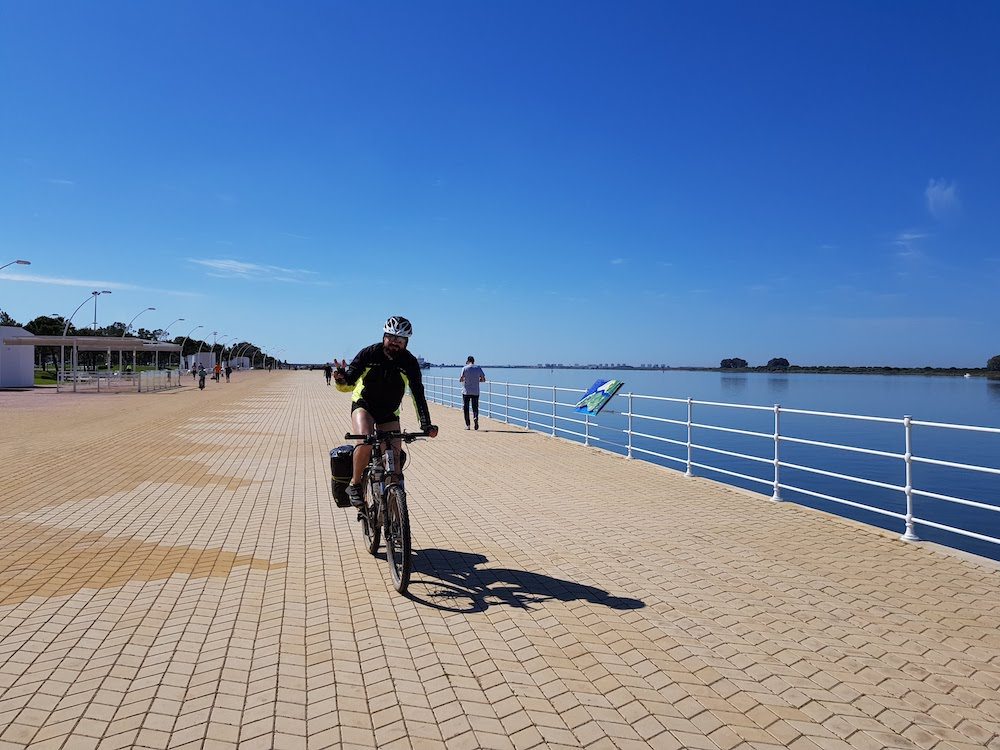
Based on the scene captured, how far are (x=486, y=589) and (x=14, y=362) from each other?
144 ft

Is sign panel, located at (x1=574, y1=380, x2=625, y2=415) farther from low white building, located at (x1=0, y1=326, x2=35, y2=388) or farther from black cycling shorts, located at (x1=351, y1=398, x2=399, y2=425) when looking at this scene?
low white building, located at (x1=0, y1=326, x2=35, y2=388)

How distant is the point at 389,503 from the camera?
187 inches

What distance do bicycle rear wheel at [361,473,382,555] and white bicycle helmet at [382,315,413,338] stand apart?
116 cm

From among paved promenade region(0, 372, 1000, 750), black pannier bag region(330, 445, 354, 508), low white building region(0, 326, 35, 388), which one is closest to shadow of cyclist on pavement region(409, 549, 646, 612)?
paved promenade region(0, 372, 1000, 750)

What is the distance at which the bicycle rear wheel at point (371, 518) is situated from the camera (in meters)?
5.13

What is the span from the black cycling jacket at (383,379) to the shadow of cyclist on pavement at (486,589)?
3.60 ft

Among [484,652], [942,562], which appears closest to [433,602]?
[484,652]

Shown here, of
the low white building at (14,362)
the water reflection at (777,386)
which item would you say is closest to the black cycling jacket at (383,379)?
the low white building at (14,362)

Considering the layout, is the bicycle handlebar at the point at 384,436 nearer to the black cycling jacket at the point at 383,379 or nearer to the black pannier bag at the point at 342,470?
the black cycling jacket at the point at 383,379

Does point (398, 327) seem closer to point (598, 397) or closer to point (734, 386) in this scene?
point (598, 397)

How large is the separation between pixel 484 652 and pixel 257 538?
3253 millimetres

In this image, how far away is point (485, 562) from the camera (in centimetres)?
530

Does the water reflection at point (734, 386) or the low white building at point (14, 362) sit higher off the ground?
the low white building at point (14, 362)

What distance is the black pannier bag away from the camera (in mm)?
5426
